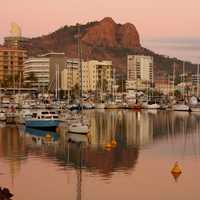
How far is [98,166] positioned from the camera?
4219 centimetres

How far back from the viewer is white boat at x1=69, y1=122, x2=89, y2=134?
6338 centimetres

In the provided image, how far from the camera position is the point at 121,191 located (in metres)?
33.8

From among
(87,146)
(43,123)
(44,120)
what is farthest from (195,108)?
(87,146)

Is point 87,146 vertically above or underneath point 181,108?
underneath

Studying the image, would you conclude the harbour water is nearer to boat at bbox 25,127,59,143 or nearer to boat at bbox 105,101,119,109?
boat at bbox 25,127,59,143

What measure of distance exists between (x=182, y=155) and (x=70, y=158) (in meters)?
9.61

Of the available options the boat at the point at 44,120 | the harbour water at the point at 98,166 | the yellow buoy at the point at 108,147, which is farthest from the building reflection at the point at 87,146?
the boat at the point at 44,120

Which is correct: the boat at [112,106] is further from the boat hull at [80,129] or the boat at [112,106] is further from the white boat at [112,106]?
the boat hull at [80,129]

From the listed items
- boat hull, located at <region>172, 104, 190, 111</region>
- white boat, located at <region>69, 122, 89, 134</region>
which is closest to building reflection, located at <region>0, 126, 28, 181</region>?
white boat, located at <region>69, 122, 89, 134</region>

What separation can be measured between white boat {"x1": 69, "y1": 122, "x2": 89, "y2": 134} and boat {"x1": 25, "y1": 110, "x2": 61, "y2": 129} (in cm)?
745

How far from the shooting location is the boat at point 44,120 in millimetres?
71688

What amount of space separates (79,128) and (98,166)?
70.4 feet

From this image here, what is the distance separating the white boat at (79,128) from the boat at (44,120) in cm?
745

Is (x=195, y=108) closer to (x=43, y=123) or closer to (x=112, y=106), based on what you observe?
(x=112, y=106)
